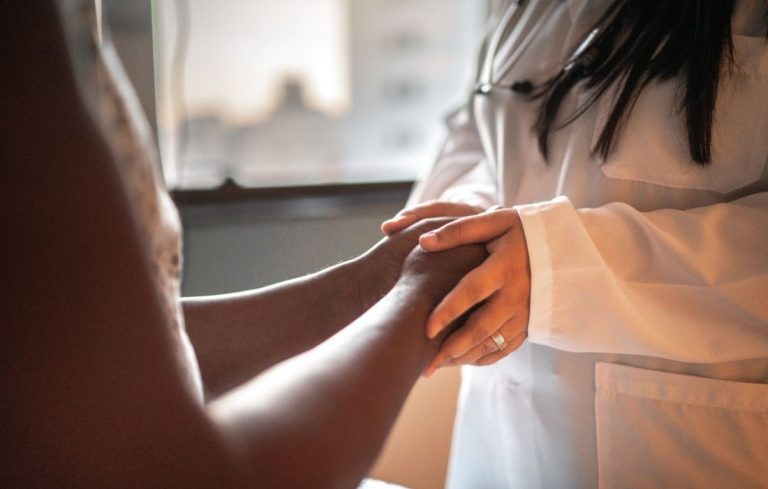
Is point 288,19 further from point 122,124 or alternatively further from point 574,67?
point 122,124

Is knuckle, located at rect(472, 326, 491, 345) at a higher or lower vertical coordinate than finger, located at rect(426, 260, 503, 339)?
lower

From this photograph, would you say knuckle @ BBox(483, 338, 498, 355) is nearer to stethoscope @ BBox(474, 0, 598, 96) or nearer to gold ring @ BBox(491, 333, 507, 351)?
gold ring @ BBox(491, 333, 507, 351)

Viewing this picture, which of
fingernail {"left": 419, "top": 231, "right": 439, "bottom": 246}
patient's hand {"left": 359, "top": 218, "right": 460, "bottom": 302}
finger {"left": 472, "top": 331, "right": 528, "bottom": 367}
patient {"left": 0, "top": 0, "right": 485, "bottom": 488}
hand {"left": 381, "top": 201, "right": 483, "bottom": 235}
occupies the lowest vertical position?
finger {"left": 472, "top": 331, "right": 528, "bottom": 367}

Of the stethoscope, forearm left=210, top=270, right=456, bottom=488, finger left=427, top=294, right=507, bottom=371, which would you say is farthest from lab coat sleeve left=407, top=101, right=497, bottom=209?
forearm left=210, top=270, right=456, bottom=488

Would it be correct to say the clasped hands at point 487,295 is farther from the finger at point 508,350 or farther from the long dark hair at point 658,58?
the long dark hair at point 658,58

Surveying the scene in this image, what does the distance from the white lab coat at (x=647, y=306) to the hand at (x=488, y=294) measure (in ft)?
0.05

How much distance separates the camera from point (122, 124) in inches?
11.3

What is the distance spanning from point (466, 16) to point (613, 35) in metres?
0.84

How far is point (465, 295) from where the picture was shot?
59 centimetres

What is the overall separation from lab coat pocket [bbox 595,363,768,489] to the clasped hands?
15 cm

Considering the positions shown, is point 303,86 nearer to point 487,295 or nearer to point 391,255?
point 391,255

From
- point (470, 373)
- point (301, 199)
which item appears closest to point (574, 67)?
point (470, 373)

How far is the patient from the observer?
0.26 meters

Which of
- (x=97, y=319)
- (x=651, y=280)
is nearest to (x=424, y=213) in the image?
(x=651, y=280)
